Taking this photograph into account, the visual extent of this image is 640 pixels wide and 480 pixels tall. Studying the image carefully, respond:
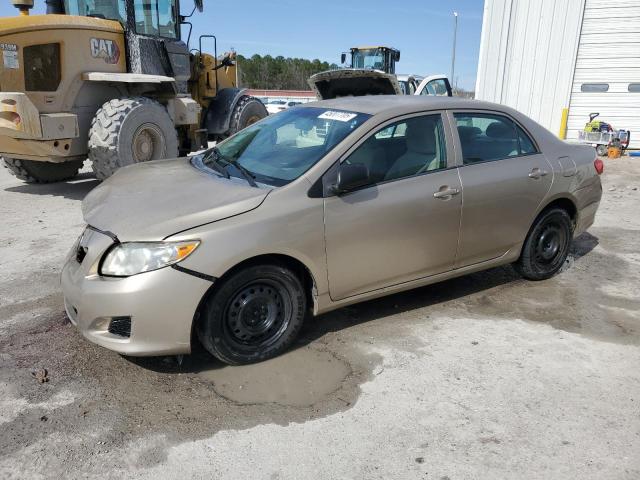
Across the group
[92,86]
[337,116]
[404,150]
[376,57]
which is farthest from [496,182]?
[376,57]

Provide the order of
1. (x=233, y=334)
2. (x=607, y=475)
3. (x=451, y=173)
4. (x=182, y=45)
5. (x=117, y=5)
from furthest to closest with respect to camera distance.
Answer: (x=182, y=45)
(x=117, y=5)
(x=451, y=173)
(x=233, y=334)
(x=607, y=475)

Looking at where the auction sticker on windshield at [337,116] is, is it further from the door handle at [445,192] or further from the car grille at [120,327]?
the car grille at [120,327]

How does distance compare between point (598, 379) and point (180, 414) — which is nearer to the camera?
point (180, 414)

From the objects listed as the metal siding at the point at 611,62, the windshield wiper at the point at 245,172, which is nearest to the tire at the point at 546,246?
the windshield wiper at the point at 245,172

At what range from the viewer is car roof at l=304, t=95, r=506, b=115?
3866 mm

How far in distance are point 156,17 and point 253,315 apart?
22.9ft

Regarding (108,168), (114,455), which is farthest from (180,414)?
(108,168)

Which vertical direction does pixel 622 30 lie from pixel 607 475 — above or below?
above

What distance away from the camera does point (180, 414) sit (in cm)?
284

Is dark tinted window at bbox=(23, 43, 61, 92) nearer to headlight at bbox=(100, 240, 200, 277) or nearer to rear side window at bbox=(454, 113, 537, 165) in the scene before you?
headlight at bbox=(100, 240, 200, 277)

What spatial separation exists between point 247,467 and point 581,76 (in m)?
15.6

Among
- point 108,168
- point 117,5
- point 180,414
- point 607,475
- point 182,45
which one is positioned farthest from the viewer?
point 182,45

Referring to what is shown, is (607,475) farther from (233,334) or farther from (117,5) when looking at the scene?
(117,5)

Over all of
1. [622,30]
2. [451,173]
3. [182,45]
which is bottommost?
[451,173]
